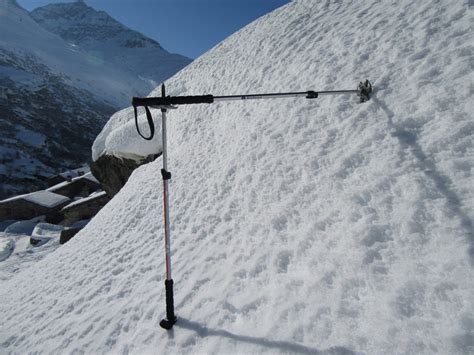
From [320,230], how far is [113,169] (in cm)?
1368

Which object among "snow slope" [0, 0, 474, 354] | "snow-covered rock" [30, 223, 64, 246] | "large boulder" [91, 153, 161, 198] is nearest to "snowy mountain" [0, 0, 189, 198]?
"snow-covered rock" [30, 223, 64, 246]

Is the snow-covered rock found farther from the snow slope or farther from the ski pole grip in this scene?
the ski pole grip

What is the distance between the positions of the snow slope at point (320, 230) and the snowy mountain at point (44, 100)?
68101 millimetres

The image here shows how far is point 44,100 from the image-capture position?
103 metres

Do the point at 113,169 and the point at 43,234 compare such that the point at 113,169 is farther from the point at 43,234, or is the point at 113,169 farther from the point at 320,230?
the point at 43,234

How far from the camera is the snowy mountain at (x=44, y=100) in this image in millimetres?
70475

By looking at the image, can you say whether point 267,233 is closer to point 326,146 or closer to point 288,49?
point 326,146

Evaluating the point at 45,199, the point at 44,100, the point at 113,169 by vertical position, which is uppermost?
the point at 44,100

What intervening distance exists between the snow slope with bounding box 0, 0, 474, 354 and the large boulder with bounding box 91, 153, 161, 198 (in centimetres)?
669

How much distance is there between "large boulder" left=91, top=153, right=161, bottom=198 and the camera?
498 inches

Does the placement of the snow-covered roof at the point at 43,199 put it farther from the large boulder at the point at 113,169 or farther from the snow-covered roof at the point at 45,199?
the large boulder at the point at 113,169

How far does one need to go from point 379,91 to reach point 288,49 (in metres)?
3.78

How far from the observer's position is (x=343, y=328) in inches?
85.4

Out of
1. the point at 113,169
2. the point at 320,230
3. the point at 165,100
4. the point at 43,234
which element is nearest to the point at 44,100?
the point at 43,234
